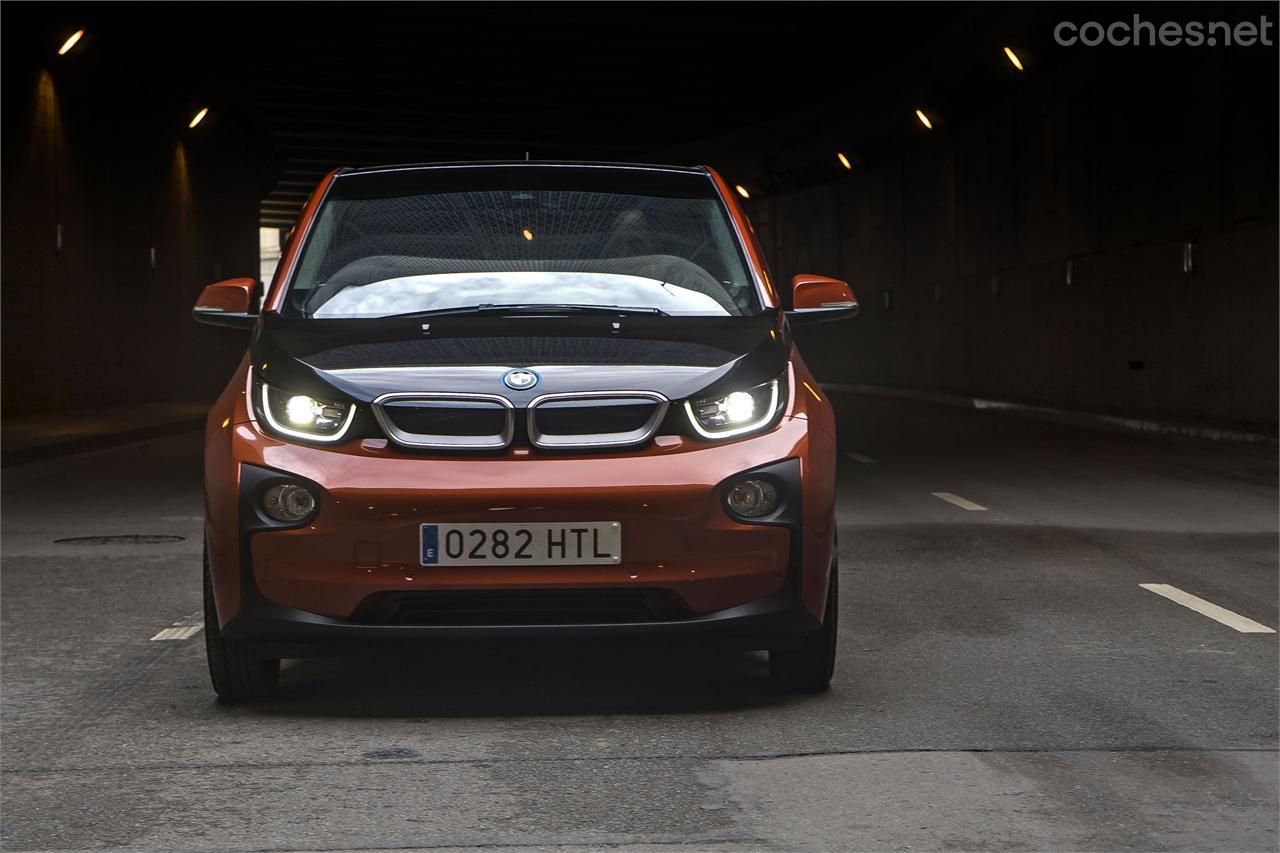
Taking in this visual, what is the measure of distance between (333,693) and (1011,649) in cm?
244

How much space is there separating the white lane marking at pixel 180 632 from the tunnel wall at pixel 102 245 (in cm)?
1790

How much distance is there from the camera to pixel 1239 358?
21.1 meters

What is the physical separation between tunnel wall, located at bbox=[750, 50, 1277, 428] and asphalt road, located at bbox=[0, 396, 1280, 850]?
13120mm

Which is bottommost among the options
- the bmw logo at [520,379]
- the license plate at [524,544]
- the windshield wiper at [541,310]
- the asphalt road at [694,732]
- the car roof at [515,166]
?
the asphalt road at [694,732]

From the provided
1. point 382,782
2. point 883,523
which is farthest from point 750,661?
point 883,523

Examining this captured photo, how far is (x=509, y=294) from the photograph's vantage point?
5.96m

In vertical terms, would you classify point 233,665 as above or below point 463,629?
below

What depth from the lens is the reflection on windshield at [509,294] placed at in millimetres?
5879

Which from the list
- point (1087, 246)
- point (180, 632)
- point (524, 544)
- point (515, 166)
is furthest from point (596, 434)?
point (1087, 246)

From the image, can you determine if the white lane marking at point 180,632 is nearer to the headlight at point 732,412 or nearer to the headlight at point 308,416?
the headlight at point 308,416

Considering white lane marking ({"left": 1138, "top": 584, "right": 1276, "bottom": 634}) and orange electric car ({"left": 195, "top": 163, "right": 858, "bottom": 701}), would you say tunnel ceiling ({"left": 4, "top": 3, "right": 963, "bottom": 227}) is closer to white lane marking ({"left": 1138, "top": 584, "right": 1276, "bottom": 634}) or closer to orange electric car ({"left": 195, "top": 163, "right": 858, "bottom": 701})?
white lane marking ({"left": 1138, "top": 584, "right": 1276, "bottom": 634})

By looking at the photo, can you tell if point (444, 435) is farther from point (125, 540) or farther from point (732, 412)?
point (125, 540)

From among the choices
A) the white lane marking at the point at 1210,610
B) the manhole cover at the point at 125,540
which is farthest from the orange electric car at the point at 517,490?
the manhole cover at the point at 125,540
